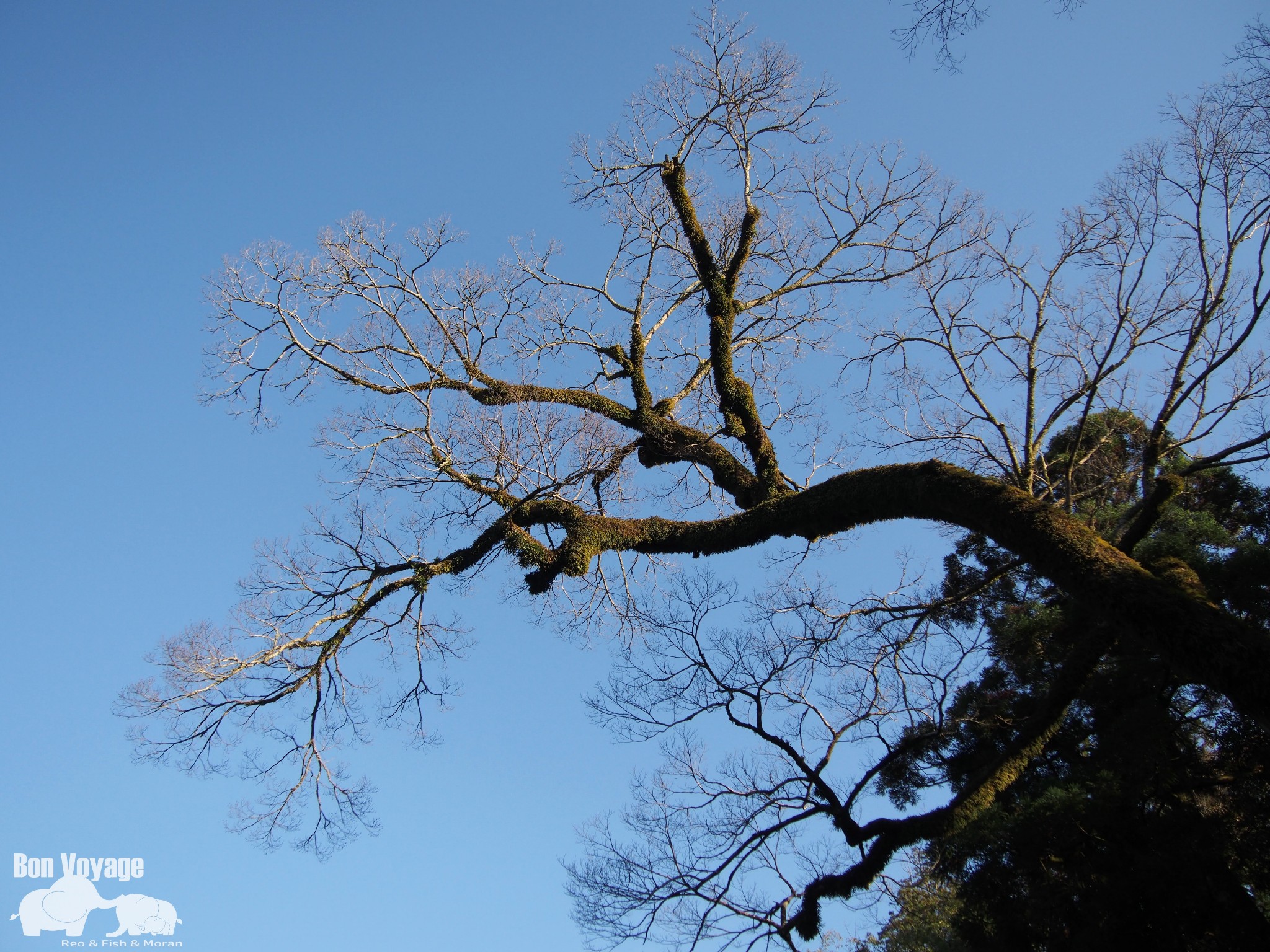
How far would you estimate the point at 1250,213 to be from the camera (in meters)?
6.67

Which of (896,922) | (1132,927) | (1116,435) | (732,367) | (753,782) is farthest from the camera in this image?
(896,922)

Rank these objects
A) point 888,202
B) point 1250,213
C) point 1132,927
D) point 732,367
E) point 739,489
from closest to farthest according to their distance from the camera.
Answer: point 1250,213 → point 1132,927 → point 739,489 → point 732,367 → point 888,202

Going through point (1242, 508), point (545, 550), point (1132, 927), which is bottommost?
point (1132, 927)

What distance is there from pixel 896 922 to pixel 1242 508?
27.2 ft

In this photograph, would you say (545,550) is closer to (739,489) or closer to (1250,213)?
(739,489)

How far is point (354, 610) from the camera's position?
801 centimetres

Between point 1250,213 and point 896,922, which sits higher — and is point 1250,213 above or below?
above

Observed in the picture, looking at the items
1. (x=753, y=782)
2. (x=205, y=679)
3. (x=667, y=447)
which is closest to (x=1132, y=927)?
(x=753, y=782)

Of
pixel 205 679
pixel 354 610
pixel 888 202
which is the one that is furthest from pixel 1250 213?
pixel 205 679

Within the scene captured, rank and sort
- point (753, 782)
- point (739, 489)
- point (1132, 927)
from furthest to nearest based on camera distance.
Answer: point (739, 489) < point (753, 782) < point (1132, 927)

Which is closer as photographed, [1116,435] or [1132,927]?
[1132,927]

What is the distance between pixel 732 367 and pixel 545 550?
321cm

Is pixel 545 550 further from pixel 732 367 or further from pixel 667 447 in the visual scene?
pixel 732 367

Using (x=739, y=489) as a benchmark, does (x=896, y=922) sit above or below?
below
